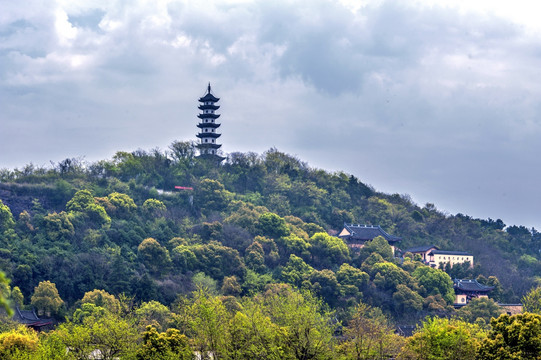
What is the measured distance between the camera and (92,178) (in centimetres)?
6222

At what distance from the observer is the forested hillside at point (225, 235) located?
46.9 metres

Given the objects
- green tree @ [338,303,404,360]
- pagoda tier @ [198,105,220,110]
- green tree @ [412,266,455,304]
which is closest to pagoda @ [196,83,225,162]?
pagoda tier @ [198,105,220,110]

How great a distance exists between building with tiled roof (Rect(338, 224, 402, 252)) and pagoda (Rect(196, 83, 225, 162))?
601 inches

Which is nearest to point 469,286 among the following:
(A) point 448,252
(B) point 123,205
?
(A) point 448,252

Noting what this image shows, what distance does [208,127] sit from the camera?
2864 inches

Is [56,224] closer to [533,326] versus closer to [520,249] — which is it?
[533,326]

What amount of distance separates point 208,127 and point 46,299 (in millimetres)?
34308

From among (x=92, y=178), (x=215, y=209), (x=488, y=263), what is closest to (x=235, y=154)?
(x=215, y=209)

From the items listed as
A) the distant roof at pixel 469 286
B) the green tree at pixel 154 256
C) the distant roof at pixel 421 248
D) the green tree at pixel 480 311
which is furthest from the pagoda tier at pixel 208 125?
the green tree at pixel 480 311

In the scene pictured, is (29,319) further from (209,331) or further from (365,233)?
(365,233)

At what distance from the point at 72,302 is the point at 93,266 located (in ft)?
11.1

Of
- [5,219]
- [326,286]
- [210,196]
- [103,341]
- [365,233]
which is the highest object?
[210,196]

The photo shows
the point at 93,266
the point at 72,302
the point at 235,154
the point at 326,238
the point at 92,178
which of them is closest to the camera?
the point at 72,302

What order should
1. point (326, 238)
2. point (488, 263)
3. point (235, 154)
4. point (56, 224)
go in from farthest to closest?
point (235, 154)
point (488, 263)
point (326, 238)
point (56, 224)
